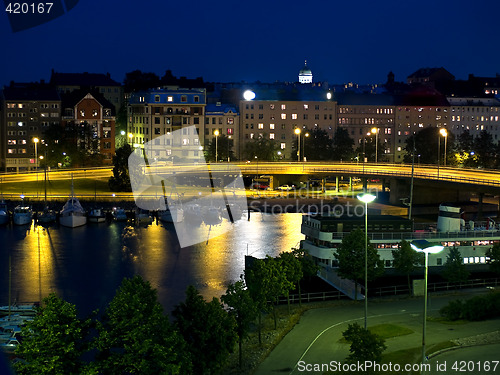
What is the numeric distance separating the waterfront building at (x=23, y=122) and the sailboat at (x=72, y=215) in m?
24.3

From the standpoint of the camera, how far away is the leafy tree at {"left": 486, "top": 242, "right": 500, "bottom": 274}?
2630cm

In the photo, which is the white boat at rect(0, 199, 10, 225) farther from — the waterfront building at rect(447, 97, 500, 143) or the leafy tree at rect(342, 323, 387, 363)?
the waterfront building at rect(447, 97, 500, 143)

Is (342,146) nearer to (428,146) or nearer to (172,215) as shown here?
(428,146)

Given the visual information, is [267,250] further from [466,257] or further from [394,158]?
[394,158]

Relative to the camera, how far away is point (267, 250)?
35219 millimetres

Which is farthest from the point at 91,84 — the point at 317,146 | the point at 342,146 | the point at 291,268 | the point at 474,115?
the point at 291,268

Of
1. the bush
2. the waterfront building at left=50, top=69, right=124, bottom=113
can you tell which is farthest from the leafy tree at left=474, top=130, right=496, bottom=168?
the bush

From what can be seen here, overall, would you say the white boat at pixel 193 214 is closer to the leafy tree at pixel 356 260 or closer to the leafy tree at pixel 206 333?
the leafy tree at pixel 356 260

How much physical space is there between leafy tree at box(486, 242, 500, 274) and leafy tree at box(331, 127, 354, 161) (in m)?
42.7

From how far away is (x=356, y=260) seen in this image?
80.6 ft

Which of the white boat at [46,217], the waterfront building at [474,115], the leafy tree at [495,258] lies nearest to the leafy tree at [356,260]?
the leafy tree at [495,258]

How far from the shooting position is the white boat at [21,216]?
142 feet

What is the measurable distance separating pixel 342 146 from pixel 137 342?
2260 inches

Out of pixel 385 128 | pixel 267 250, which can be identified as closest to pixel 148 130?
pixel 385 128
